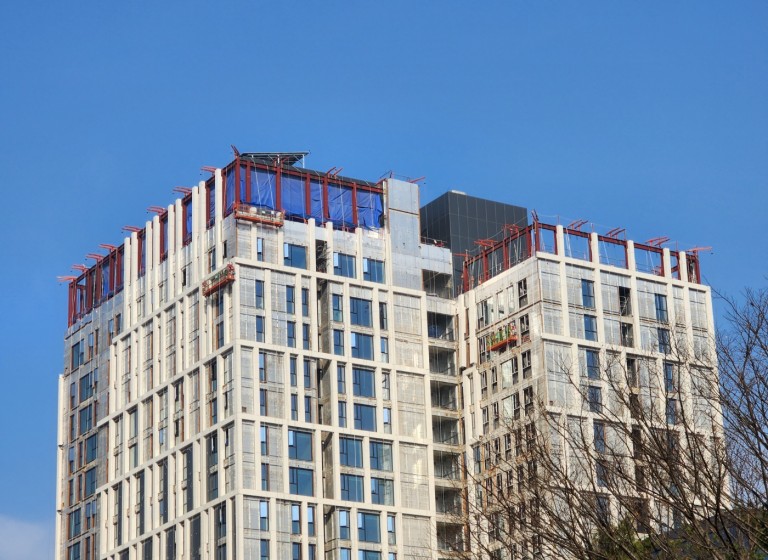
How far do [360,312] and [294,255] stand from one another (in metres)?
7.81

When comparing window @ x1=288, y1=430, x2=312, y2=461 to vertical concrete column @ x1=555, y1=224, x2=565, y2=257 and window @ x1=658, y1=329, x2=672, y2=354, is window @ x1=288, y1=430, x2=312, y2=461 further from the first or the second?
Result: window @ x1=658, y1=329, x2=672, y2=354

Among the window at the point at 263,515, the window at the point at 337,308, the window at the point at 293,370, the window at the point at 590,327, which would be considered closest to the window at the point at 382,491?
the window at the point at 263,515

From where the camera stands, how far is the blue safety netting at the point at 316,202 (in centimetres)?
14350

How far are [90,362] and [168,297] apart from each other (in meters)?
16.1

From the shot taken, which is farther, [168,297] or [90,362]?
[90,362]

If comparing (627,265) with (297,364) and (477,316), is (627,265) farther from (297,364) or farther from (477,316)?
(297,364)

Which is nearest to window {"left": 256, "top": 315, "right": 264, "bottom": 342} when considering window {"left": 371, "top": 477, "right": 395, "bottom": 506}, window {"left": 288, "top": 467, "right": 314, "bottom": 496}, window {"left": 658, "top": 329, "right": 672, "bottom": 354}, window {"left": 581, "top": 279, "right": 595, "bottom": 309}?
window {"left": 288, "top": 467, "right": 314, "bottom": 496}

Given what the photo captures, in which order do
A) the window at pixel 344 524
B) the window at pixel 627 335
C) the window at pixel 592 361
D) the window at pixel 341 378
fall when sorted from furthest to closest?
the window at pixel 627 335, the window at pixel 592 361, the window at pixel 341 378, the window at pixel 344 524

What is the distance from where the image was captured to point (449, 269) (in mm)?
150750

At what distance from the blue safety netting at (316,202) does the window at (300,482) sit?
73.2 ft

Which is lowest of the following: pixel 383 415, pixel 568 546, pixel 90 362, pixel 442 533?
pixel 568 546

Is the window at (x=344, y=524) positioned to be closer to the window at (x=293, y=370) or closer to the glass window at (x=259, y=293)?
the window at (x=293, y=370)

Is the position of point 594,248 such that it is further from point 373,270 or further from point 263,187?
point 263,187

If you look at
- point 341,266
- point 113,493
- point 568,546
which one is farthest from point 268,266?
point 568,546
